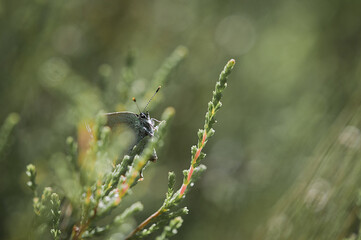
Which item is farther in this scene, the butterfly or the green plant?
the butterfly

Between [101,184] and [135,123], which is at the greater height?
[135,123]

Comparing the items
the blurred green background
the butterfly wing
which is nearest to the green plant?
the butterfly wing

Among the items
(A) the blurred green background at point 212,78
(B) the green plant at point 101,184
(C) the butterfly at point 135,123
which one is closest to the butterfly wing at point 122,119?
(C) the butterfly at point 135,123

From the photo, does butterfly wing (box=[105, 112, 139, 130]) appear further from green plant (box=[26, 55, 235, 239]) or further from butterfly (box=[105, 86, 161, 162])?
green plant (box=[26, 55, 235, 239])

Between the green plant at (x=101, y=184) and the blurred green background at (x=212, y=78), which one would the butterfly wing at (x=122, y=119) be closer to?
the green plant at (x=101, y=184)

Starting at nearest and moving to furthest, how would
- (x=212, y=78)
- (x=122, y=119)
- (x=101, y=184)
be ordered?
(x=101, y=184) < (x=122, y=119) < (x=212, y=78)

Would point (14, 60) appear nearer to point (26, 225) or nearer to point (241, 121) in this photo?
point (26, 225)

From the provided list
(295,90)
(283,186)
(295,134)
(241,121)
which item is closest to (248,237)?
(283,186)

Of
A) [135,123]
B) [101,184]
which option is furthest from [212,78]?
[101,184]

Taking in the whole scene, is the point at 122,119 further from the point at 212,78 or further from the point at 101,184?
the point at 212,78
